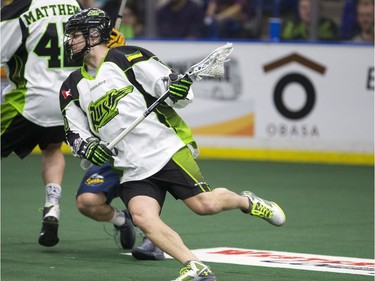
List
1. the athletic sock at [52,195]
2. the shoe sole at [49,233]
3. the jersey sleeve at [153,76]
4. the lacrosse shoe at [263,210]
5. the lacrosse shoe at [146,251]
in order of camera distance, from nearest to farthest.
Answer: the jersey sleeve at [153,76], the lacrosse shoe at [263,210], the lacrosse shoe at [146,251], the shoe sole at [49,233], the athletic sock at [52,195]

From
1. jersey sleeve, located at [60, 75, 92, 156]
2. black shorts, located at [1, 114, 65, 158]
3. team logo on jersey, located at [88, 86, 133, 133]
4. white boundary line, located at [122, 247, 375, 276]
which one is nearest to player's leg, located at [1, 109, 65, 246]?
black shorts, located at [1, 114, 65, 158]

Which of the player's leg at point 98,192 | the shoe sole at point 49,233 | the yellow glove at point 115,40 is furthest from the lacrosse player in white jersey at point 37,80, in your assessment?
the yellow glove at point 115,40

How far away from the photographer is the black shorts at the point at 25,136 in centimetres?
798

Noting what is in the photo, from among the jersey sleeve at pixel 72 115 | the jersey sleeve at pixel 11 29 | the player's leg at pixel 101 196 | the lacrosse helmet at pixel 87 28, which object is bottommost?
the player's leg at pixel 101 196

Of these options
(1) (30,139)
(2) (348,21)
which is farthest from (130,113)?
(2) (348,21)

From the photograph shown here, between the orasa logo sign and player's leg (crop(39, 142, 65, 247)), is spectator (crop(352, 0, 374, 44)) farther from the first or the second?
player's leg (crop(39, 142, 65, 247))

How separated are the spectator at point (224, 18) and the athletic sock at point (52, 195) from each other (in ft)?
19.6

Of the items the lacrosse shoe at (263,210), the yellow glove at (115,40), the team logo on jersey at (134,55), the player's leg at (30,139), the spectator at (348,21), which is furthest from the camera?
the spectator at (348,21)

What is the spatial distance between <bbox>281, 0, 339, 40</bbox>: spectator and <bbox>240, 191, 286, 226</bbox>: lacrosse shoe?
21.1ft

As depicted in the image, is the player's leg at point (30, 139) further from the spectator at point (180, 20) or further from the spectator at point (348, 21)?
the spectator at point (180, 20)

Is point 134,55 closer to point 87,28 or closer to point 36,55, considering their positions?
point 87,28

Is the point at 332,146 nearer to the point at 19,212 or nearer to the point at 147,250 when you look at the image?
the point at 19,212

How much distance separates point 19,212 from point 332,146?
4.46 m

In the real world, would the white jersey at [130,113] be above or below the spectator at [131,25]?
above
